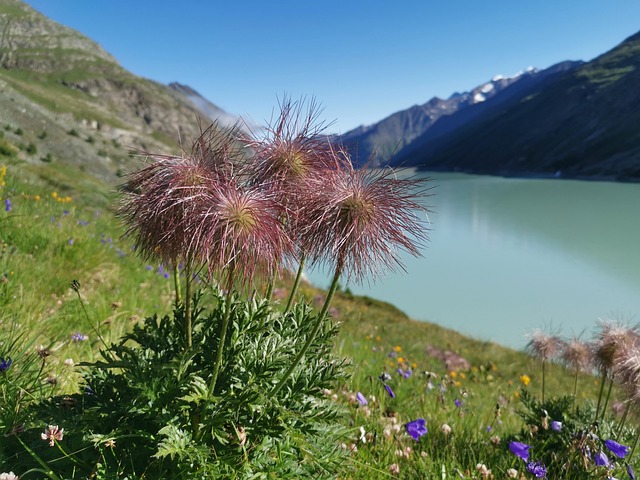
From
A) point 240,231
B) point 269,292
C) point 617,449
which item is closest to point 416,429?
point 617,449

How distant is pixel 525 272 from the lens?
47125 mm

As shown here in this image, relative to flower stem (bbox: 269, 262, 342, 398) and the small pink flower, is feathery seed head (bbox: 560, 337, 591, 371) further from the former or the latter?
the small pink flower

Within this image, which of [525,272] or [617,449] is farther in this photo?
[525,272]

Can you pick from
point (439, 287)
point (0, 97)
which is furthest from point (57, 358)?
point (439, 287)

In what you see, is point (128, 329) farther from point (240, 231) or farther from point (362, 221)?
point (362, 221)

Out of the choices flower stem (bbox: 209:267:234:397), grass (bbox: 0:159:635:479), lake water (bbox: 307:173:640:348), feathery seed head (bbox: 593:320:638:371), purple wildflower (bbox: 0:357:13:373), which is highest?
flower stem (bbox: 209:267:234:397)

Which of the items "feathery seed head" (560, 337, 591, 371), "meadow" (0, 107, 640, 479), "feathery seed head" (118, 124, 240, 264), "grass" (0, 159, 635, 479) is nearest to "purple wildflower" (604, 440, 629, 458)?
"meadow" (0, 107, 640, 479)

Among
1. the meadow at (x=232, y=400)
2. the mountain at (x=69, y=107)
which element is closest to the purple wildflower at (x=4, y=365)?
the meadow at (x=232, y=400)

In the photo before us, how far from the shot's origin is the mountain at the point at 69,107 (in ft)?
21.6

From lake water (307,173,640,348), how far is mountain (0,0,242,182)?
7884 millimetres

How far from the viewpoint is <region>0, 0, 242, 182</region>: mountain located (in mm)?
6598

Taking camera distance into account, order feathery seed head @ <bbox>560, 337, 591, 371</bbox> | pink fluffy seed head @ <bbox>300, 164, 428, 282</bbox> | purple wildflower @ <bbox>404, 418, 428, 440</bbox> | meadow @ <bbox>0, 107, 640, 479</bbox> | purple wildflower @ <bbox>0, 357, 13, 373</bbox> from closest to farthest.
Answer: pink fluffy seed head @ <bbox>300, 164, 428, 282</bbox> → meadow @ <bbox>0, 107, 640, 479</bbox> → purple wildflower @ <bbox>0, 357, 13, 373</bbox> → purple wildflower @ <bbox>404, 418, 428, 440</bbox> → feathery seed head @ <bbox>560, 337, 591, 371</bbox>

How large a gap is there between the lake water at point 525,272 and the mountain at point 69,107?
7.88 meters

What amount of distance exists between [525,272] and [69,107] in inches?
5098
